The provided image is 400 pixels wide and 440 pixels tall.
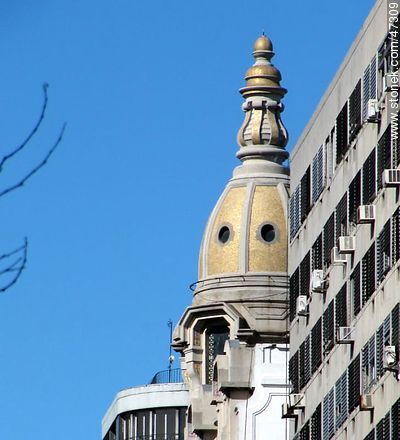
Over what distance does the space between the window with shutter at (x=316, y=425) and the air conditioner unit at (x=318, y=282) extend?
9.38 feet

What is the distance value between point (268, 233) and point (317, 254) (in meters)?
36.1

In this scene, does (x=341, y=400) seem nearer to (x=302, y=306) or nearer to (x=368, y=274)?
(x=368, y=274)

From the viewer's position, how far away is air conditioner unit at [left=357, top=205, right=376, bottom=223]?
54344 mm

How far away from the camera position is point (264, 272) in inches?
3868

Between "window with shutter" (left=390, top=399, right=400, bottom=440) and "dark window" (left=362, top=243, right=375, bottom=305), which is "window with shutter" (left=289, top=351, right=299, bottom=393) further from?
"window with shutter" (left=390, top=399, right=400, bottom=440)

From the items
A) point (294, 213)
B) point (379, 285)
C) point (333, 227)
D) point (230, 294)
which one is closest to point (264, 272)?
point (230, 294)

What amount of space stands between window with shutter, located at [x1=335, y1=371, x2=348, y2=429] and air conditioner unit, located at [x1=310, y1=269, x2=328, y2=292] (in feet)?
10.2

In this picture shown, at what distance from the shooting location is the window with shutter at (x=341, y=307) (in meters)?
58.4

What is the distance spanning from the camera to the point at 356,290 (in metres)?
56.9

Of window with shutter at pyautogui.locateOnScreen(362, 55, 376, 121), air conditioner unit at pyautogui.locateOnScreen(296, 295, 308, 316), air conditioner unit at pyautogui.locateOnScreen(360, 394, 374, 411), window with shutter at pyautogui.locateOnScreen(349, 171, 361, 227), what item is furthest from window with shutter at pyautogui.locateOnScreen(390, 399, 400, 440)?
air conditioner unit at pyautogui.locateOnScreen(296, 295, 308, 316)

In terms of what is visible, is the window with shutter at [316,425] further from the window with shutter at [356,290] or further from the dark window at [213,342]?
the dark window at [213,342]

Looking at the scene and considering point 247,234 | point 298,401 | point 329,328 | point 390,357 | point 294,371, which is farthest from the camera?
point 247,234

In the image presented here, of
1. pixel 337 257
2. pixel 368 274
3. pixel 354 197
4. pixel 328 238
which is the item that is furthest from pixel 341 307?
pixel 368 274

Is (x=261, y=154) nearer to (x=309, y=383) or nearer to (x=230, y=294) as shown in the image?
(x=230, y=294)
